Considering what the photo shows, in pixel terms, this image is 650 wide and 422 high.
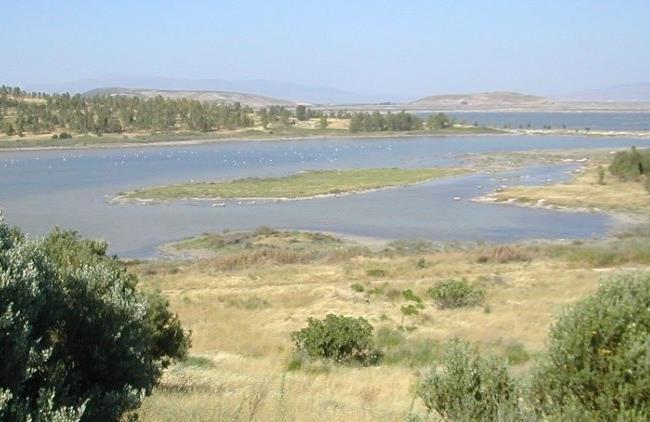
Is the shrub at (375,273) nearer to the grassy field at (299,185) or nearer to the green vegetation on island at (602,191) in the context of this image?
the green vegetation on island at (602,191)

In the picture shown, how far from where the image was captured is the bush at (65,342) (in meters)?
4.19

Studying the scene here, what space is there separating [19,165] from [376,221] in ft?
200

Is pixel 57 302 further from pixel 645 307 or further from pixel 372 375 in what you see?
pixel 372 375

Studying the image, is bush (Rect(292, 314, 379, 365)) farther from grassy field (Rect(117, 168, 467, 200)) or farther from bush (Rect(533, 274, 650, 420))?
grassy field (Rect(117, 168, 467, 200))

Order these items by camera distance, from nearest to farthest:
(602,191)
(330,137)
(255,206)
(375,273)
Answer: (375,273) < (255,206) < (602,191) < (330,137)

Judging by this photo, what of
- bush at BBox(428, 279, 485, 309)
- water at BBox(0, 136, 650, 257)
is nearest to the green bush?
water at BBox(0, 136, 650, 257)

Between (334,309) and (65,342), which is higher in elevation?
(65,342)

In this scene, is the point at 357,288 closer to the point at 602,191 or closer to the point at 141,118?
the point at 602,191

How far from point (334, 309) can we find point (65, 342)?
20012 millimetres

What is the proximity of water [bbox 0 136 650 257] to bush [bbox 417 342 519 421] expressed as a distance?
1474 inches

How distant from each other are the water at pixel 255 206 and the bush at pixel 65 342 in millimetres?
37852

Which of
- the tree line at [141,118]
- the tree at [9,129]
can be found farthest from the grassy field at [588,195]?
the tree at [9,129]

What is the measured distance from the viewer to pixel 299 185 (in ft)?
232

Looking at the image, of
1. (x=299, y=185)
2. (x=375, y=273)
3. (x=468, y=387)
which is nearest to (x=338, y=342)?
(x=468, y=387)
